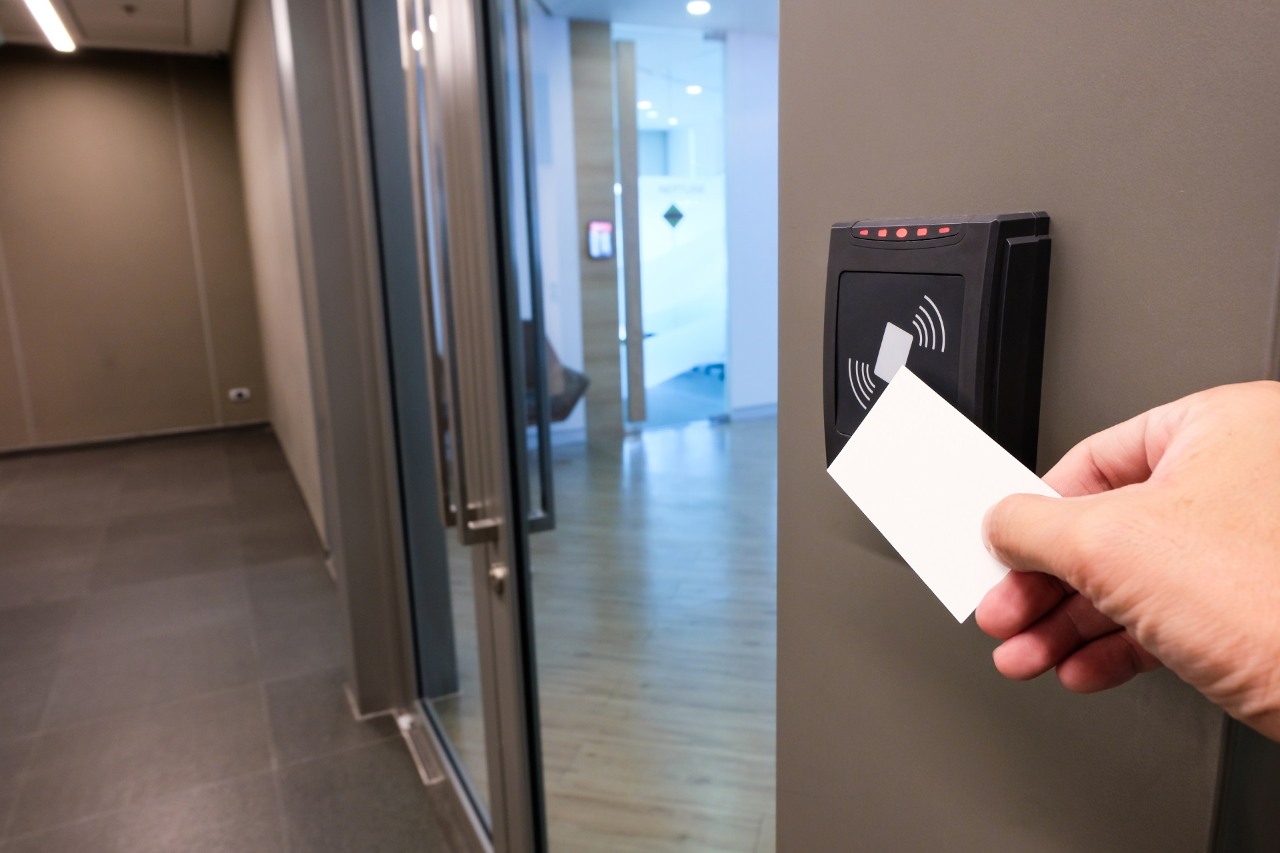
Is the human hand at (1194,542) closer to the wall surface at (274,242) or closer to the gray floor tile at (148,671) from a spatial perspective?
the wall surface at (274,242)

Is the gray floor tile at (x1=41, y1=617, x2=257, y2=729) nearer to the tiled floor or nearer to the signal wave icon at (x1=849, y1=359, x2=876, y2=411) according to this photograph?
the tiled floor

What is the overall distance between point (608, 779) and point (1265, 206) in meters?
2.18

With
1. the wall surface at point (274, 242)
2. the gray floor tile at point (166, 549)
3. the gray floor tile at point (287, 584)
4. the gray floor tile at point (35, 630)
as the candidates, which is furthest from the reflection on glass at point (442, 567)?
the gray floor tile at point (166, 549)

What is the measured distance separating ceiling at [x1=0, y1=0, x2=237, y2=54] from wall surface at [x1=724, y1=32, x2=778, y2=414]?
367 cm

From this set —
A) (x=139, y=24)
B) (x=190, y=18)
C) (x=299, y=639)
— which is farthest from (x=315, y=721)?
(x=139, y=24)

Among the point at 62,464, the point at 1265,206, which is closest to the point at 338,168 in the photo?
the point at 1265,206

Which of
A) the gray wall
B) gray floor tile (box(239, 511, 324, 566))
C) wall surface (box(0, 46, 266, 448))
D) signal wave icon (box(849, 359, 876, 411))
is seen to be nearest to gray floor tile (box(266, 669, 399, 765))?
gray floor tile (box(239, 511, 324, 566))

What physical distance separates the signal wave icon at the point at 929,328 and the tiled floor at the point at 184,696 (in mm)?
2148

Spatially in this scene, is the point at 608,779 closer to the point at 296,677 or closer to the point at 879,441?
the point at 296,677

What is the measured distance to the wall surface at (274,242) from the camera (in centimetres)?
386

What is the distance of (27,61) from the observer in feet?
21.2

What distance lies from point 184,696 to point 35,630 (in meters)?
1.09

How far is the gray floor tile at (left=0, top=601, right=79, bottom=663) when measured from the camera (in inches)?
132

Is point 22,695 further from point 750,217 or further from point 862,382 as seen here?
point 750,217
